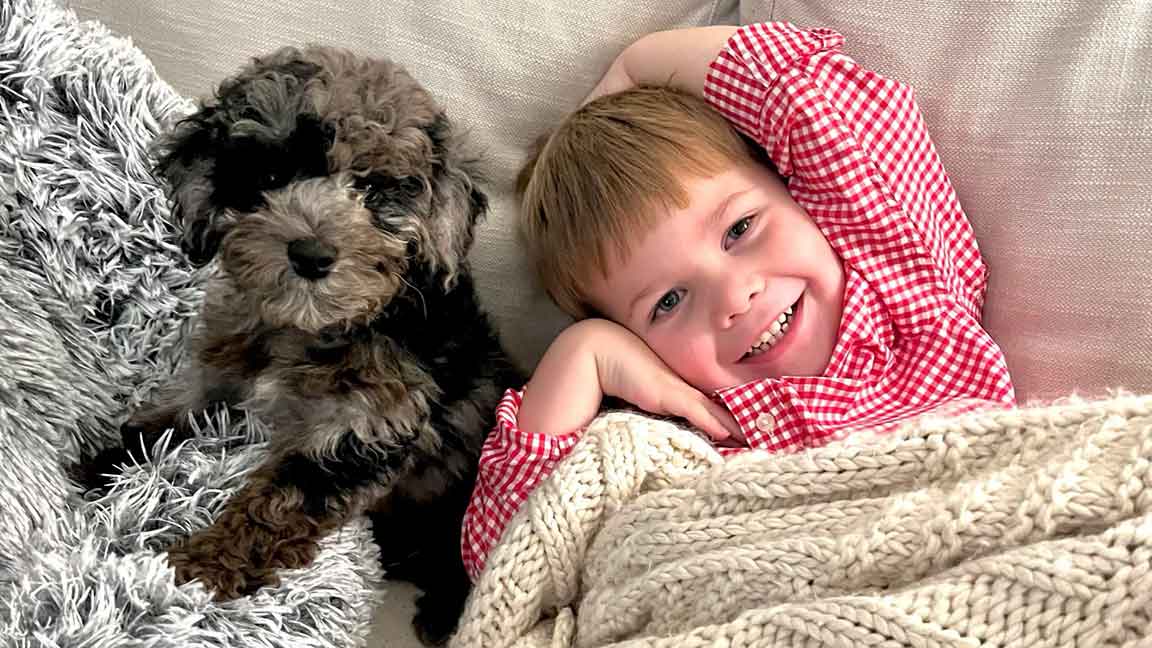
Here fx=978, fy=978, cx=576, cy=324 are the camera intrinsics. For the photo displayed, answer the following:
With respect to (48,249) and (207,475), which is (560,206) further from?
(48,249)

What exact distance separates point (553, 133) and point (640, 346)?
0.42 m

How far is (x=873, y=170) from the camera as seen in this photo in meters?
1.55

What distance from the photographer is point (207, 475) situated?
1562mm

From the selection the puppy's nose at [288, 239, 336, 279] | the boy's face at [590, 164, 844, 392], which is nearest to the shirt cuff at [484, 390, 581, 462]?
the boy's face at [590, 164, 844, 392]

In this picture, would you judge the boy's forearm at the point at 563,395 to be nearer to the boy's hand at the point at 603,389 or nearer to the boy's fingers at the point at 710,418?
the boy's hand at the point at 603,389

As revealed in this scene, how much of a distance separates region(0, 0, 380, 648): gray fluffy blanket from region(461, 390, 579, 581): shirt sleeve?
18 cm

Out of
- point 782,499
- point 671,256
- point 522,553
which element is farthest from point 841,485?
point 671,256

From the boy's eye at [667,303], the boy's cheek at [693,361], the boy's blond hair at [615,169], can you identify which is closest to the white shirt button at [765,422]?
the boy's cheek at [693,361]

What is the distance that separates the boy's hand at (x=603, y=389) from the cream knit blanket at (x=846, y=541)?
6.9 inches

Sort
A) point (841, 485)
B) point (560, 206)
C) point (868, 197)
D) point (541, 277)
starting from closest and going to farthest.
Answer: point (841, 485) < point (868, 197) < point (560, 206) < point (541, 277)

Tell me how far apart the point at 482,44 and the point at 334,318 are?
Answer: 2.17 ft

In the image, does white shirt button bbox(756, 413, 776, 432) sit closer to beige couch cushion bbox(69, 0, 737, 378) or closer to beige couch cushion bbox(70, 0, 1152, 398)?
beige couch cushion bbox(70, 0, 1152, 398)

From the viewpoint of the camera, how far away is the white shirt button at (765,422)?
1524mm

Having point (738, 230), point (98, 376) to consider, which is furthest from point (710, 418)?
point (98, 376)
